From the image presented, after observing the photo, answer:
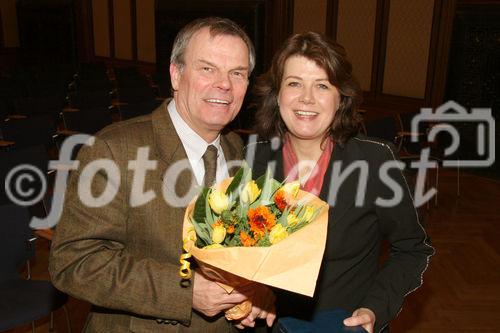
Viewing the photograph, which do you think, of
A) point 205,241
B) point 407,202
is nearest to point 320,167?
point 407,202

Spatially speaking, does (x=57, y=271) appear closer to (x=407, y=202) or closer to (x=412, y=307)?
(x=407, y=202)

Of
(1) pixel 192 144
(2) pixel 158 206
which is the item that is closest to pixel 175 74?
(1) pixel 192 144

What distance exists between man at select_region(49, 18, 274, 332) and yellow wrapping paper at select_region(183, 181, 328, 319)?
0.18m

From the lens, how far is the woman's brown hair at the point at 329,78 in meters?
1.85

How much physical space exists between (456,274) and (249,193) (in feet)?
11.9

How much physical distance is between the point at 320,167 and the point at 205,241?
2.25 feet

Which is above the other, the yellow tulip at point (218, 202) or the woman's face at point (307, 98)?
the woman's face at point (307, 98)

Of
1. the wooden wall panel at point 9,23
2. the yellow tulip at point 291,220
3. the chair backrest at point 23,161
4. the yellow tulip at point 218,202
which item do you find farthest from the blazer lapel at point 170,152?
the wooden wall panel at point 9,23

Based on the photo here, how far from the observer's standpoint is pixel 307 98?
6.15 ft

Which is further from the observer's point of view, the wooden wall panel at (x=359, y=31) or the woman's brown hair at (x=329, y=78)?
the wooden wall panel at (x=359, y=31)

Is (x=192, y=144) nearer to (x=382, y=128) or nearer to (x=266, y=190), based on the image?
(x=266, y=190)

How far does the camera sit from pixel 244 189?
54.7 inches

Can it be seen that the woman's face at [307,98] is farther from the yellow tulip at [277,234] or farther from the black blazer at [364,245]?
the yellow tulip at [277,234]

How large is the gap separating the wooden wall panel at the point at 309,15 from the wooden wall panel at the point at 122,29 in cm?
538
